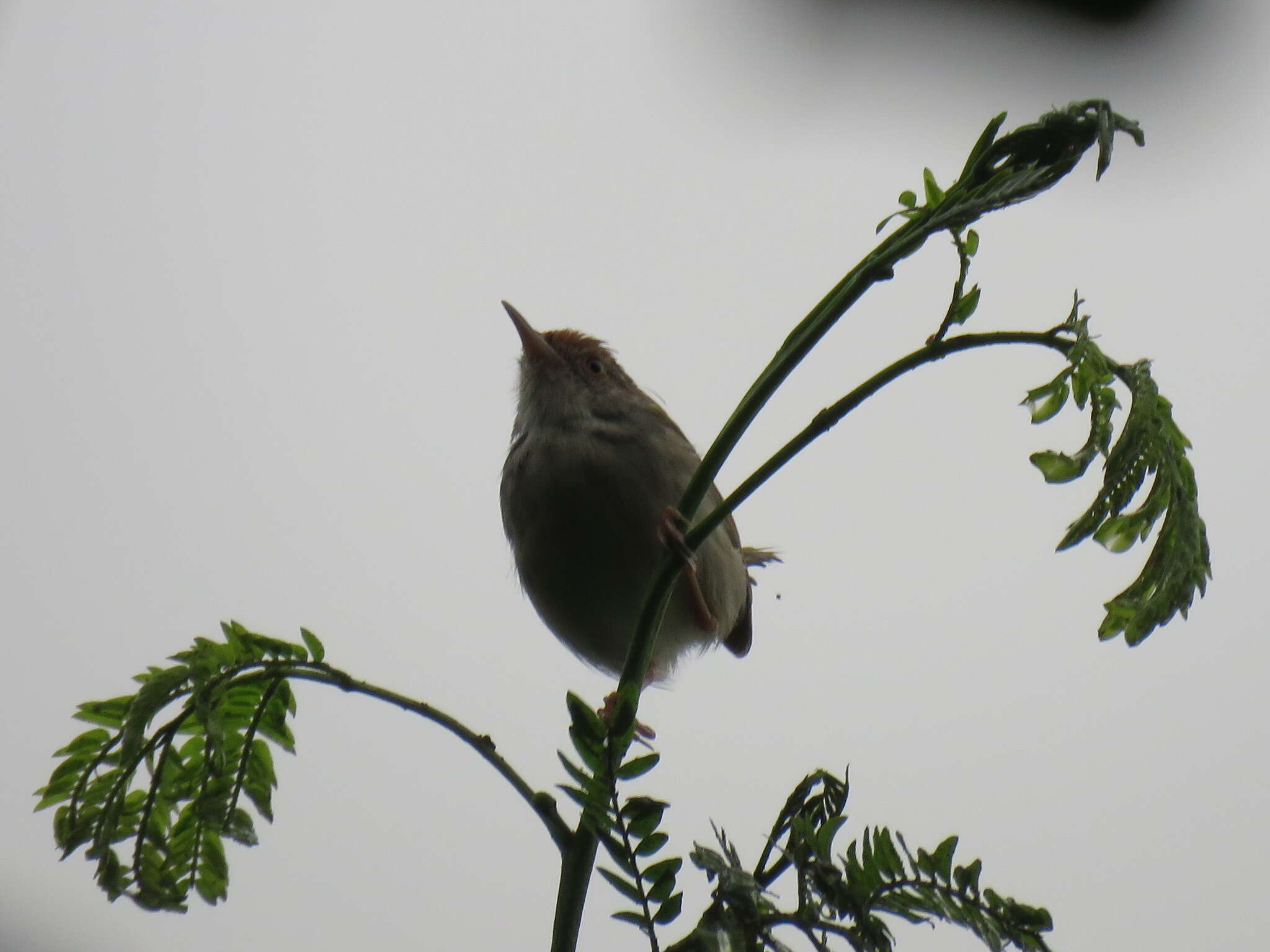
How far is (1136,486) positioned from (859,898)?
0.67 meters

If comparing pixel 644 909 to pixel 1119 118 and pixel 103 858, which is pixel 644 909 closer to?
pixel 103 858

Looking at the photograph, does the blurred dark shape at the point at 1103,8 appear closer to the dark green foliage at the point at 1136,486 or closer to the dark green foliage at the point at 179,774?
the dark green foliage at the point at 1136,486

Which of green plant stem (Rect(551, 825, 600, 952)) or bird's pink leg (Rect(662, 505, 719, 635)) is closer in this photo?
green plant stem (Rect(551, 825, 600, 952))

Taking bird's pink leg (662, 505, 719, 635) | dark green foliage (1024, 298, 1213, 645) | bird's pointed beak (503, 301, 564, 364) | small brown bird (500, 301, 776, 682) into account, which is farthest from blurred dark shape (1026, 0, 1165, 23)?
bird's pointed beak (503, 301, 564, 364)

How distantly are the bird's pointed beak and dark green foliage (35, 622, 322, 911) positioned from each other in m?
2.73

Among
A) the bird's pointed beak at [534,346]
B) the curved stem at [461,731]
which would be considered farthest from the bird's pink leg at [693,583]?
the bird's pointed beak at [534,346]

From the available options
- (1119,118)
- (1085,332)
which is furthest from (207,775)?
(1119,118)

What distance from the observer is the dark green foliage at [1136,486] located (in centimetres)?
151

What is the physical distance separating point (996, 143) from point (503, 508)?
110 inches

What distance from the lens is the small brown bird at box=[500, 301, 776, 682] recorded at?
11.8 ft

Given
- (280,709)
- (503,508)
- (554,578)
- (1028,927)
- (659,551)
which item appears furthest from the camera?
(503,508)

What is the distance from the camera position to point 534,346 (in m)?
4.51

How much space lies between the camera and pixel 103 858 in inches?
64.5

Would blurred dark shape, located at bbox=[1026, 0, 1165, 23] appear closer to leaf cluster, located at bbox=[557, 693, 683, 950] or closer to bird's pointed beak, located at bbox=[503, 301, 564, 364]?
leaf cluster, located at bbox=[557, 693, 683, 950]
